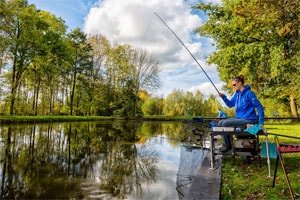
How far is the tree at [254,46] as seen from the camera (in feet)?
50.7

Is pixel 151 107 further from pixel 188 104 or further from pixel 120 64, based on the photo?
pixel 120 64

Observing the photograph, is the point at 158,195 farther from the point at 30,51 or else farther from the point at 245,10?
the point at 30,51

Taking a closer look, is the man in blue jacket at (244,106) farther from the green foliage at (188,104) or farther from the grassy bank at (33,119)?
the green foliage at (188,104)

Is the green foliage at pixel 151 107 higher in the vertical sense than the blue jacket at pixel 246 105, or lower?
higher

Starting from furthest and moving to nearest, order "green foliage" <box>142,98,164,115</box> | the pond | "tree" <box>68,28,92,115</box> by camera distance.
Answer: "green foliage" <box>142,98,164,115</box>, "tree" <box>68,28,92,115</box>, the pond

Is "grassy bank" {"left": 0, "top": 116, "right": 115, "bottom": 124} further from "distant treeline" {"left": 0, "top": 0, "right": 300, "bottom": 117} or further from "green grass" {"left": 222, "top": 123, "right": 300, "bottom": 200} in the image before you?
"green grass" {"left": 222, "top": 123, "right": 300, "bottom": 200}

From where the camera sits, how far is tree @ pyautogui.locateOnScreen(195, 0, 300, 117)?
1546cm

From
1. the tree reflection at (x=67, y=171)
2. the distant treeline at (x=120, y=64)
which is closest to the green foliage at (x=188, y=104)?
the distant treeline at (x=120, y=64)

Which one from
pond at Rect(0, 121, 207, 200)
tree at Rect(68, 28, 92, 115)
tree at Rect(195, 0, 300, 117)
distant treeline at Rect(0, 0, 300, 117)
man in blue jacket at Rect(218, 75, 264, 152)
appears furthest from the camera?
tree at Rect(68, 28, 92, 115)

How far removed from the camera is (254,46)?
17.4 m

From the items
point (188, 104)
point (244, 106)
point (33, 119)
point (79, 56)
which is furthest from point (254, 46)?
point (188, 104)

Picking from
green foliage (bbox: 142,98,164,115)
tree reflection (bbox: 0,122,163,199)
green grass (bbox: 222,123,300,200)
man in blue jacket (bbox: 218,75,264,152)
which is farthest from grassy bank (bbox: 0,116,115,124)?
green foliage (bbox: 142,98,164,115)

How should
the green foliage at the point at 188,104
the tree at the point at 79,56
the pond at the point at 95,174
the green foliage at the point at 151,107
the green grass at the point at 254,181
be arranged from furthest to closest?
the green foliage at the point at 188,104
the green foliage at the point at 151,107
the tree at the point at 79,56
the pond at the point at 95,174
the green grass at the point at 254,181

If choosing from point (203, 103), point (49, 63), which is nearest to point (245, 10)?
point (49, 63)
